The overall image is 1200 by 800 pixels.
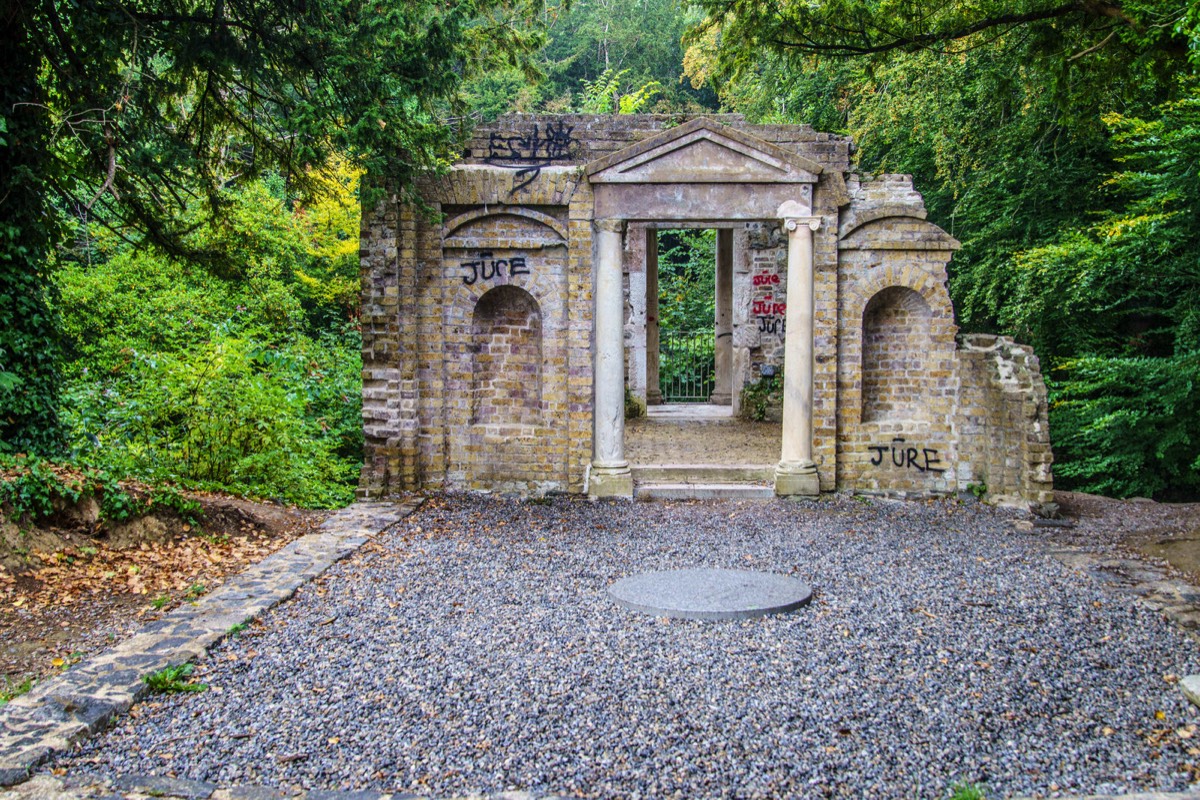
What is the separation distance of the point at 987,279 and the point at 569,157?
769cm

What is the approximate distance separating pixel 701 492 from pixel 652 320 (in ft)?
28.5

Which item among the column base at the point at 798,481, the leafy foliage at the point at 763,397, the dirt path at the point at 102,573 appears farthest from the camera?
the leafy foliage at the point at 763,397

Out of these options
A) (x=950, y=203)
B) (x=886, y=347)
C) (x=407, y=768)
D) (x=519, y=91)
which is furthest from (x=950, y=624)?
(x=519, y=91)

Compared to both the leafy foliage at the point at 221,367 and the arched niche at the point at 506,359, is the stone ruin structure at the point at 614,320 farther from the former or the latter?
the leafy foliage at the point at 221,367

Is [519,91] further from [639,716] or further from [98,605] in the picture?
[639,716]

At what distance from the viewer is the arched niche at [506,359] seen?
1051 cm

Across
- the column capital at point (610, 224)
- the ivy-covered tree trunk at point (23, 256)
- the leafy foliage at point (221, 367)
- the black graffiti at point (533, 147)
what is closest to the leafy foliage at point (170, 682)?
the ivy-covered tree trunk at point (23, 256)

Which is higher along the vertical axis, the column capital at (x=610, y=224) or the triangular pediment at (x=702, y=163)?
the triangular pediment at (x=702, y=163)

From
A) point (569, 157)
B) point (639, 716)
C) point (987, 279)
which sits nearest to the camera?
point (639, 716)

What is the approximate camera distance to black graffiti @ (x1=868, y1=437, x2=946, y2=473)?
10469mm

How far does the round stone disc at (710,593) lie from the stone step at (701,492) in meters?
3.15

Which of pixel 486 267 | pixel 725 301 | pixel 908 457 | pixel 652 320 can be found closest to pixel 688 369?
pixel 652 320

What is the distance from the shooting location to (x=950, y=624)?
6062 millimetres

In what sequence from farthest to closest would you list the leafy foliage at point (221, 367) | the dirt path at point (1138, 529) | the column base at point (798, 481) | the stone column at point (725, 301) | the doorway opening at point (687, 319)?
the doorway opening at point (687, 319) < the stone column at point (725, 301) < the column base at point (798, 481) < the leafy foliage at point (221, 367) < the dirt path at point (1138, 529)
